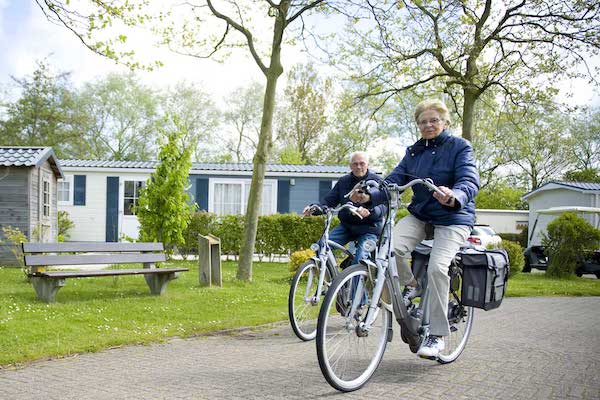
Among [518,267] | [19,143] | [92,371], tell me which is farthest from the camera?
[19,143]

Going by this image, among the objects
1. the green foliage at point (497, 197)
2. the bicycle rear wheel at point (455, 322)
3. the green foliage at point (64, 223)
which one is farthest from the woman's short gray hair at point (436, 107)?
the green foliage at point (497, 197)

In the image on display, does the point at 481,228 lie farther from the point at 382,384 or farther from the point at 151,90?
the point at 151,90

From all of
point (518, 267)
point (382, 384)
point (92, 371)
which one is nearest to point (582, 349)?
point (382, 384)

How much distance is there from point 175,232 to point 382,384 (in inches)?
318

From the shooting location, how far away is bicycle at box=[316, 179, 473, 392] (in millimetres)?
3852

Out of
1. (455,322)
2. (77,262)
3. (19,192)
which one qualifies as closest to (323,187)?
(19,192)

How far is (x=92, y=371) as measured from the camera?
457 centimetres

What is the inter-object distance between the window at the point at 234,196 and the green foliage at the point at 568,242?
32.1 feet

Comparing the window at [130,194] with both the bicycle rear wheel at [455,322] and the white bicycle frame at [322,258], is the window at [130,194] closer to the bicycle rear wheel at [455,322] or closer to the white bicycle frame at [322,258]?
the white bicycle frame at [322,258]

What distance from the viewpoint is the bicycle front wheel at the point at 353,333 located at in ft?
12.7

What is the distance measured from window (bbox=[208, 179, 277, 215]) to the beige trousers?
692 inches

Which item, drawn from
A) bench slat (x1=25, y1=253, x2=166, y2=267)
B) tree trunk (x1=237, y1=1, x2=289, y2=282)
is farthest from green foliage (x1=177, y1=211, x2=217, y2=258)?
bench slat (x1=25, y1=253, x2=166, y2=267)

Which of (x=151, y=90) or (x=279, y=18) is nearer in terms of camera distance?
(x=279, y=18)

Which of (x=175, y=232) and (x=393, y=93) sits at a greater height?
(x=393, y=93)
